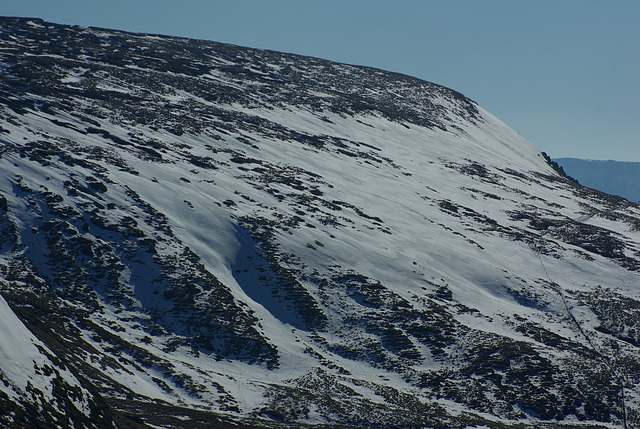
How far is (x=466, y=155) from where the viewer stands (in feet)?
334

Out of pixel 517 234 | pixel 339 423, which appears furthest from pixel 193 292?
pixel 517 234

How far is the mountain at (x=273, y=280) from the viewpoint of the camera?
103 feet

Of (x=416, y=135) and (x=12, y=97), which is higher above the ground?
(x=416, y=135)

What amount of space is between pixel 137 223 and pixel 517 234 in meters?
46.9

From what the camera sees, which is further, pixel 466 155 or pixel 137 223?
pixel 466 155

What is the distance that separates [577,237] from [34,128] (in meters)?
68.6

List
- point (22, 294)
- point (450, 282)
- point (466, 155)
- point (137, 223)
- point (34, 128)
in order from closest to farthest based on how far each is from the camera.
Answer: point (22, 294)
point (137, 223)
point (450, 282)
point (34, 128)
point (466, 155)

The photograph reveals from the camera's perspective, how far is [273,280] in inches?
1789

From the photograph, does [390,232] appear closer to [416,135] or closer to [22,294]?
[22,294]

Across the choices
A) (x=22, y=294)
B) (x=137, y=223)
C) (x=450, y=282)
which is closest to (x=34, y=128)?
(x=137, y=223)

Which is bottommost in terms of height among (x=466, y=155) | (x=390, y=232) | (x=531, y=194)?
(x=390, y=232)

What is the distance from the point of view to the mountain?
3128 cm

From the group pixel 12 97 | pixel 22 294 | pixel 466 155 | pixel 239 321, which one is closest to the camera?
pixel 22 294

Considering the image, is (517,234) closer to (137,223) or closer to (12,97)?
(137,223)
